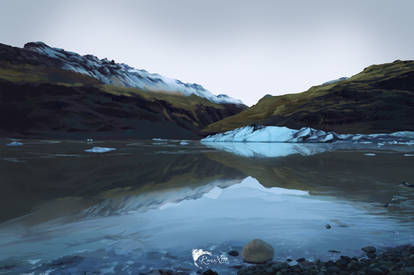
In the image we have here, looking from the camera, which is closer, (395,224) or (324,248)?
(324,248)

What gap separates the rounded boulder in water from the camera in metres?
4.14

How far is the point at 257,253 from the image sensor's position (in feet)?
13.8

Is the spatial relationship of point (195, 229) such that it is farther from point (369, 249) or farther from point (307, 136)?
point (307, 136)

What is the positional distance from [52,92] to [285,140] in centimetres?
12837

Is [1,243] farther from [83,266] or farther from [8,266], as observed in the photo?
[83,266]

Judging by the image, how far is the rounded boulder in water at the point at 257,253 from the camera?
4137 millimetres

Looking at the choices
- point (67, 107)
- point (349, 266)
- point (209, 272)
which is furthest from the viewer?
point (67, 107)

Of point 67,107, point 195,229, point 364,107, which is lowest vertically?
point 195,229

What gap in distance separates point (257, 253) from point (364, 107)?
4110 inches

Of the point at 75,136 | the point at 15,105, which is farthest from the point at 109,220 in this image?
the point at 15,105

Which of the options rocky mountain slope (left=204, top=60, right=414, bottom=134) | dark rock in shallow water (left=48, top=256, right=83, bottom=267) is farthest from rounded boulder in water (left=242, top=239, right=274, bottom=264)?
rocky mountain slope (left=204, top=60, right=414, bottom=134)

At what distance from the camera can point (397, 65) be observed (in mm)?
123812

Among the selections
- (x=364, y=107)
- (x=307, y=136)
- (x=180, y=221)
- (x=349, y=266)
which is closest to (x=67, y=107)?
(x=307, y=136)

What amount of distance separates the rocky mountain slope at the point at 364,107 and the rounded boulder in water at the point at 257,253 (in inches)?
2779
